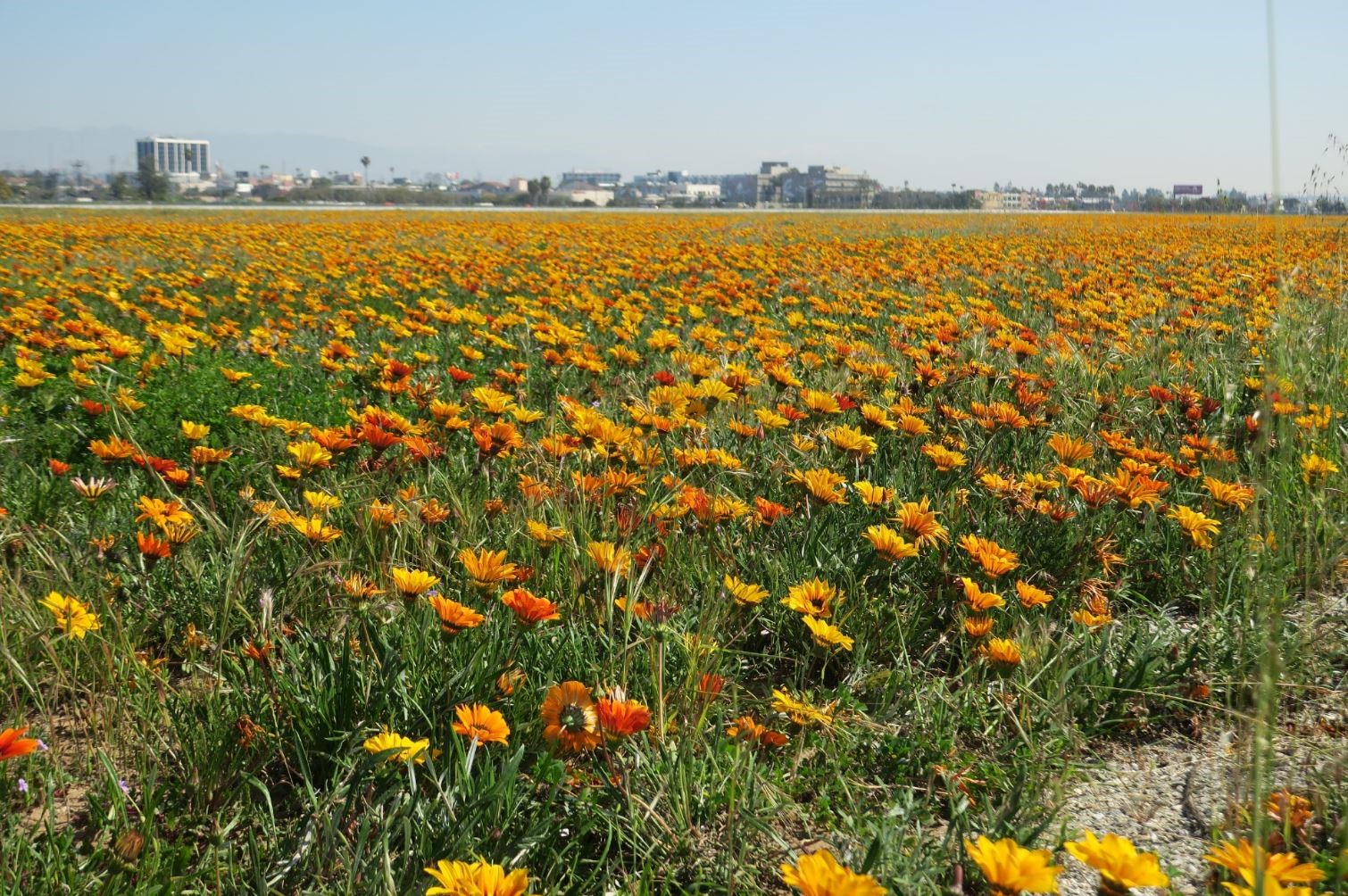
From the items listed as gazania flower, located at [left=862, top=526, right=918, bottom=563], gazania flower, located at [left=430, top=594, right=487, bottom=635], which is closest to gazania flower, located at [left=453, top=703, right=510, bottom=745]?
gazania flower, located at [left=430, top=594, right=487, bottom=635]

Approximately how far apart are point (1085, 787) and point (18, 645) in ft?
6.65

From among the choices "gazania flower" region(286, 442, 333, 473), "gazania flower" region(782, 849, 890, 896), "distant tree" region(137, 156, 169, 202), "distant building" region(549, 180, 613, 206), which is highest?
"distant building" region(549, 180, 613, 206)

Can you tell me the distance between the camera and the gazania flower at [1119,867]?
103 cm

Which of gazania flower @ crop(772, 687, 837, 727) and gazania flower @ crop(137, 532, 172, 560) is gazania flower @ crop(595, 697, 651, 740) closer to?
gazania flower @ crop(772, 687, 837, 727)

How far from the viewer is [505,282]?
25.5 feet

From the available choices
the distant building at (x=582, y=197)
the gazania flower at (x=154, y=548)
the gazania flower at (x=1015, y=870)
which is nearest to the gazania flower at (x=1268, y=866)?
the gazania flower at (x=1015, y=870)

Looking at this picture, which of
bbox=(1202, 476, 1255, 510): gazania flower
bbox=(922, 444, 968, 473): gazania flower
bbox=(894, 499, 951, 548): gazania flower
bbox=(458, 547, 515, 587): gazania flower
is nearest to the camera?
bbox=(458, 547, 515, 587): gazania flower

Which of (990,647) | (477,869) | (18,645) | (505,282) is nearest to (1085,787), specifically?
(990,647)

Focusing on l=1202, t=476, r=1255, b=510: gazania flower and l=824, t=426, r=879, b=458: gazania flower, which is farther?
l=824, t=426, r=879, b=458: gazania flower

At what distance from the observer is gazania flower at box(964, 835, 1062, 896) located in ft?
3.31

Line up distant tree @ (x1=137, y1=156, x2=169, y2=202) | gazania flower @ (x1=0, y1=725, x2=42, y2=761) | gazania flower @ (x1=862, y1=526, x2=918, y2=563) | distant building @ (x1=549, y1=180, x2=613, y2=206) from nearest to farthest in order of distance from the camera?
gazania flower @ (x1=0, y1=725, x2=42, y2=761) < gazania flower @ (x1=862, y1=526, x2=918, y2=563) < distant tree @ (x1=137, y1=156, x2=169, y2=202) < distant building @ (x1=549, y1=180, x2=613, y2=206)

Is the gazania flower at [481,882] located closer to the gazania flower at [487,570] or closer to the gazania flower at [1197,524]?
the gazania flower at [487,570]

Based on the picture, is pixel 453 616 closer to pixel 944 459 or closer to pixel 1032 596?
pixel 1032 596

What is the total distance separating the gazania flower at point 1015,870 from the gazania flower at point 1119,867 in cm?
4
